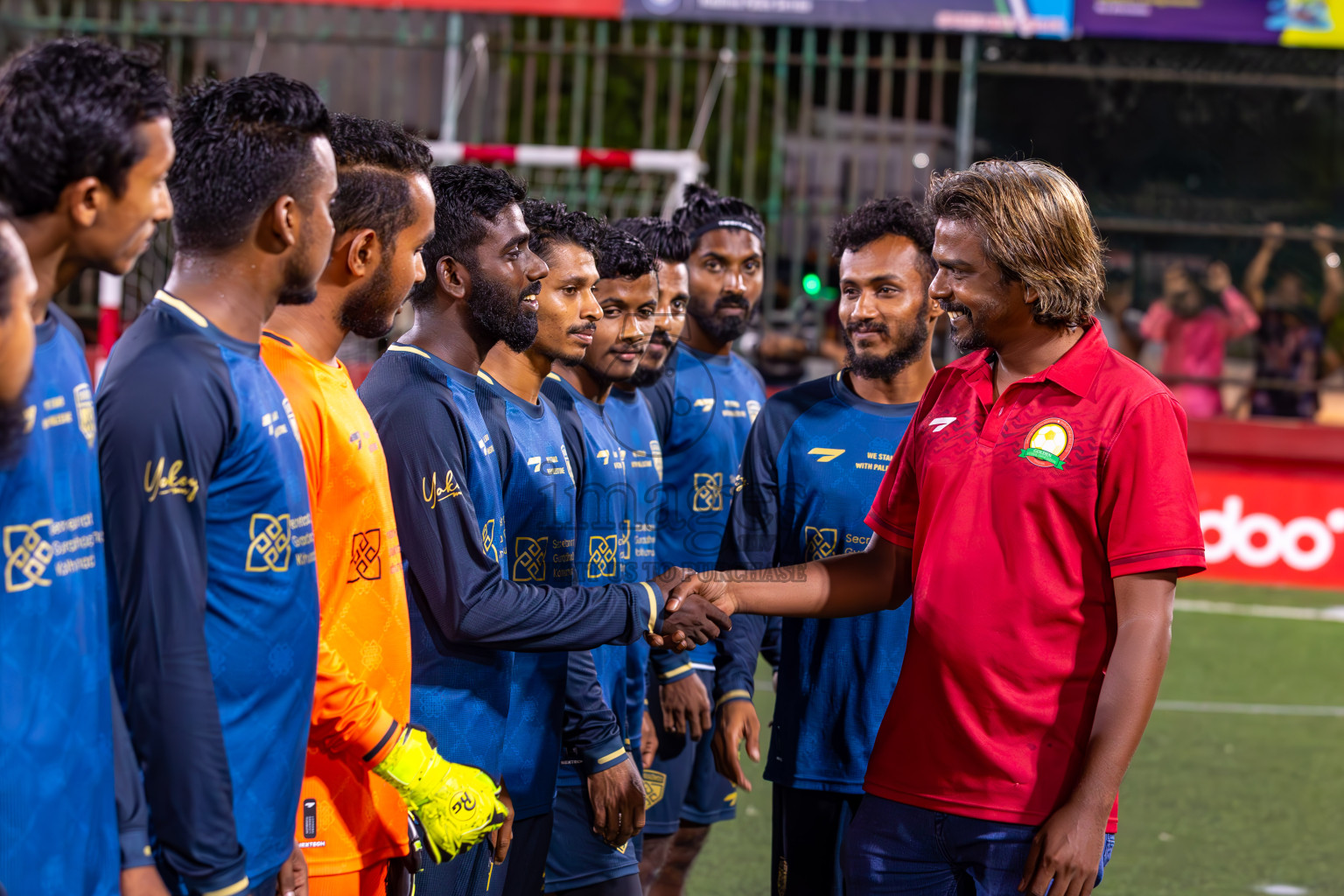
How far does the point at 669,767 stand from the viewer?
175 inches

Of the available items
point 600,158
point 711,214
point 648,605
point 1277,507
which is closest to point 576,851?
point 648,605

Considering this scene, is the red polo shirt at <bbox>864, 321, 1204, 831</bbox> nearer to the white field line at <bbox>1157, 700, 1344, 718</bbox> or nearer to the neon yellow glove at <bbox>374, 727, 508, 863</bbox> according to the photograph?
the neon yellow glove at <bbox>374, 727, 508, 863</bbox>

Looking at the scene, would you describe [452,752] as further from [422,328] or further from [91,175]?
[91,175]

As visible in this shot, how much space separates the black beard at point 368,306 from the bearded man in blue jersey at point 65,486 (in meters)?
0.70

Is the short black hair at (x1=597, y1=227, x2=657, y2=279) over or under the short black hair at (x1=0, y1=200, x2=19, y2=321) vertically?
over

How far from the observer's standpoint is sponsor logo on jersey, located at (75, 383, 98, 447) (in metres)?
1.91

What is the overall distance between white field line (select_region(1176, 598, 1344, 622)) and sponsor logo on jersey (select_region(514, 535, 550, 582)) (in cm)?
769

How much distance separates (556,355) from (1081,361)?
4.80 feet

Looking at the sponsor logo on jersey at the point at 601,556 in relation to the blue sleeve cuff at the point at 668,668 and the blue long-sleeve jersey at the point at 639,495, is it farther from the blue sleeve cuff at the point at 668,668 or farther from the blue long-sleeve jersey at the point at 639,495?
the blue sleeve cuff at the point at 668,668

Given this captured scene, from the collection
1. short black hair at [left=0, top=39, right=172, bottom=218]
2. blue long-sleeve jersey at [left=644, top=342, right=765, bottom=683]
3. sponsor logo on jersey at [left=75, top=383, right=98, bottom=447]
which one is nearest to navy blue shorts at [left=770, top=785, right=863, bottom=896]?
blue long-sleeve jersey at [left=644, top=342, right=765, bottom=683]

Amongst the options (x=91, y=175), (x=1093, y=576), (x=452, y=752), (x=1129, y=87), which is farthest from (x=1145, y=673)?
(x=1129, y=87)

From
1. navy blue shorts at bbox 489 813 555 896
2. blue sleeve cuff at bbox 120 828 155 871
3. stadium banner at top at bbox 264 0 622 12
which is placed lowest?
navy blue shorts at bbox 489 813 555 896

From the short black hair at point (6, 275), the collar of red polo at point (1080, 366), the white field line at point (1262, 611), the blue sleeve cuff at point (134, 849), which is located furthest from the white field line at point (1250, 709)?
the short black hair at point (6, 275)

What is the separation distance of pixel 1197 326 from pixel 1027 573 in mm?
10775
